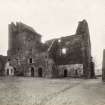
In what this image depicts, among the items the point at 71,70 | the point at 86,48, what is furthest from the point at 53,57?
the point at 86,48

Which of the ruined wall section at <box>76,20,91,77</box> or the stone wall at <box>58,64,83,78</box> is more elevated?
the ruined wall section at <box>76,20,91,77</box>

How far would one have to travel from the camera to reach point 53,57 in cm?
864

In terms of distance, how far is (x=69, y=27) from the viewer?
3.54 m

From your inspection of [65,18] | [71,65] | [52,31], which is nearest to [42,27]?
[52,31]

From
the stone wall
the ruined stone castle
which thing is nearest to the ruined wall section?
the ruined stone castle

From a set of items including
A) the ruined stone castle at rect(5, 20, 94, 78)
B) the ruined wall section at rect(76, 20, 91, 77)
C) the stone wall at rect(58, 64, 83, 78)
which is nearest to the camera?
the ruined wall section at rect(76, 20, 91, 77)

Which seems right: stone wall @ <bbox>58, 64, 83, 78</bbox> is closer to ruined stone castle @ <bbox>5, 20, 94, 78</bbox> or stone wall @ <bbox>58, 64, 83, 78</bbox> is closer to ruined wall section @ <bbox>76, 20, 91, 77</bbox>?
ruined stone castle @ <bbox>5, 20, 94, 78</bbox>

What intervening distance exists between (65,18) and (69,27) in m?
0.24

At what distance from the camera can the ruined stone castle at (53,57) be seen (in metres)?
6.00

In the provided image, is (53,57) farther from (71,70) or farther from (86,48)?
(86,48)

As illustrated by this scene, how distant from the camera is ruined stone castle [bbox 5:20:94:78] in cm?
600

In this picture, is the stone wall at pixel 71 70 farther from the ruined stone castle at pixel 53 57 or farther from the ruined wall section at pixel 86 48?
the ruined wall section at pixel 86 48

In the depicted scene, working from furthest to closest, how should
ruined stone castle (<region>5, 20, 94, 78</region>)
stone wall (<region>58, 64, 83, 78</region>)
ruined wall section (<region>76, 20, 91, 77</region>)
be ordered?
stone wall (<region>58, 64, 83, 78</region>), ruined stone castle (<region>5, 20, 94, 78</region>), ruined wall section (<region>76, 20, 91, 77</region>)

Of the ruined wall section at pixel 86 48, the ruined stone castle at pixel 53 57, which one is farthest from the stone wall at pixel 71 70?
the ruined wall section at pixel 86 48
